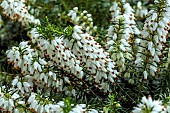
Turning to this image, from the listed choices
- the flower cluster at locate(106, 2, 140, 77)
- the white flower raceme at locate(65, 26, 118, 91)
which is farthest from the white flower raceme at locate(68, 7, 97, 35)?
the white flower raceme at locate(65, 26, 118, 91)

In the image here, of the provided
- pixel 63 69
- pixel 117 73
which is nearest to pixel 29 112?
pixel 63 69

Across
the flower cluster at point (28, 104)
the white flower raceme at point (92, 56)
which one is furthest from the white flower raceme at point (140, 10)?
the flower cluster at point (28, 104)

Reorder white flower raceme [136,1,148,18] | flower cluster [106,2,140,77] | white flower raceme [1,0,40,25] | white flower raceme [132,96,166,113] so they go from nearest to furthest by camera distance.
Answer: white flower raceme [132,96,166,113] → flower cluster [106,2,140,77] → white flower raceme [1,0,40,25] → white flower raceme [136,1,148,18]

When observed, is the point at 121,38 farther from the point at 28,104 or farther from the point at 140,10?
the point at 140,10

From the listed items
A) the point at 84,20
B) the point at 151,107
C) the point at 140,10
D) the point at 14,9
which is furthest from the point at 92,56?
the point at 140,10

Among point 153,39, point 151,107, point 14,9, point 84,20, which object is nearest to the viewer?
point 151,107

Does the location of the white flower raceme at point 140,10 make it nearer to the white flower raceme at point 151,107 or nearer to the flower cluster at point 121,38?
the flower cluster at point 121,38

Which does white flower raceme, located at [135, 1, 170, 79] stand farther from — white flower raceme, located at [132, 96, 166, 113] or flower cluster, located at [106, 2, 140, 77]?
white flower raceme, located at [132, 96, 166, 113]
